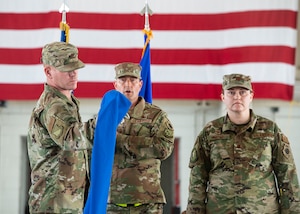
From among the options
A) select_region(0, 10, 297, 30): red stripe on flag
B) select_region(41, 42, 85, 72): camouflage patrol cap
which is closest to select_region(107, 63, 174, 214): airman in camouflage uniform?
select_region(41, 42, 85, 72): camouflage patrol cap

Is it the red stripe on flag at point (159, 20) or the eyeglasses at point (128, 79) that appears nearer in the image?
the eyeglasses at point (128, 79)

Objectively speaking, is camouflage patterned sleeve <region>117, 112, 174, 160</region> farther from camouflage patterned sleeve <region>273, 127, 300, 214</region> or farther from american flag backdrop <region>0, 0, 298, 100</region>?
american flag backdrop <region>0, 0, 298, 100</region>

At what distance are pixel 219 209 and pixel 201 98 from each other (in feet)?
11.3

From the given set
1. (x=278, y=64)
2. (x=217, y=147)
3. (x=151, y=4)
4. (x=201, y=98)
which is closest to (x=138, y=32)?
(x=151, y=4)

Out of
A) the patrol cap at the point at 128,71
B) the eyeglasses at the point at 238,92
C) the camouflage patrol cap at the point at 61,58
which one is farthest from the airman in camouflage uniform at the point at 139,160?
the camouflage patrol cap at the point at 61,58

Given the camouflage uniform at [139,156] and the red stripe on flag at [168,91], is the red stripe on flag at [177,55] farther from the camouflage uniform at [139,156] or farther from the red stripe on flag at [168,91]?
the camouflage uniform at [139,156]

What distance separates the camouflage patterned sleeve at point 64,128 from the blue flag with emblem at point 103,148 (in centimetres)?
42

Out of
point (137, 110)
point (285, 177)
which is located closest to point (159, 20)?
point (137, 110)

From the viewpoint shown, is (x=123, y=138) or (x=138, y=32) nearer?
(x=123, y=138)

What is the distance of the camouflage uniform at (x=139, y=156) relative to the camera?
433 cm

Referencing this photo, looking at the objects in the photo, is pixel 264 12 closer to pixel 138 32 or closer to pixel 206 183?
pixel 138 32

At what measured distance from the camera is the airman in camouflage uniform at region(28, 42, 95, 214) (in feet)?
10.9

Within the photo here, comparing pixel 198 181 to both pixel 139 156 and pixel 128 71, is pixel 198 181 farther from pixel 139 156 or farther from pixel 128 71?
pixel 128 71

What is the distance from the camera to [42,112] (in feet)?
11.3
